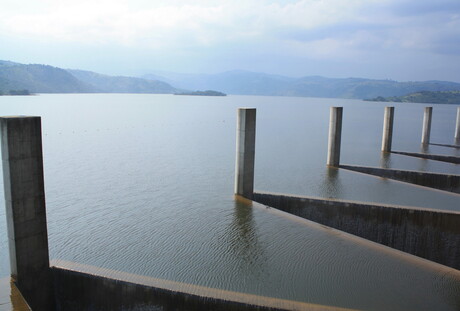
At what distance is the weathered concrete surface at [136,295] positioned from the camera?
7.60 metres

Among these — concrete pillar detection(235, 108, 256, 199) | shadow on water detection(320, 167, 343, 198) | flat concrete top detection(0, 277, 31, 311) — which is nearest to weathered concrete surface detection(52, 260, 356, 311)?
flat concrete top detection(0, 277, 31, 311)

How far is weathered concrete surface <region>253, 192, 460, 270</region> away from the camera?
12320mm

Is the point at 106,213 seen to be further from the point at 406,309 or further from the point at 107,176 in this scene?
the point at 406,309

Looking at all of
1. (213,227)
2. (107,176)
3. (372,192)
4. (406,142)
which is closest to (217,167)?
(107,176)

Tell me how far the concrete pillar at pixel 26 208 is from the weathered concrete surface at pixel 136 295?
47cm

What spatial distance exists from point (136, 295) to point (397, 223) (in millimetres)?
8724

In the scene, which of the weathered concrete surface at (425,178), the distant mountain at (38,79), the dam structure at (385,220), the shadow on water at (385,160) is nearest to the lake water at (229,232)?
the shadow on water at (385,160)

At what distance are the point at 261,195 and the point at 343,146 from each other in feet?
58.0

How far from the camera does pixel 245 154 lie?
1497 cm

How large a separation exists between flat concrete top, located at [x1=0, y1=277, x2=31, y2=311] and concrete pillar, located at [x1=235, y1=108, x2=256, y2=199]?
846 centimetres

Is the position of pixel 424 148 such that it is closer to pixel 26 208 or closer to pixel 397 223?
pixel 397 223

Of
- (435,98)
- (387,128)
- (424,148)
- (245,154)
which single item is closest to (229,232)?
(245,154)

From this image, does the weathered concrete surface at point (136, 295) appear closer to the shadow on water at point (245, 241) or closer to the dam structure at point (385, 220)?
the shadow on water at point (245, 241)

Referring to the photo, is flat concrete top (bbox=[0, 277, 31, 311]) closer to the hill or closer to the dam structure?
the dam structure
